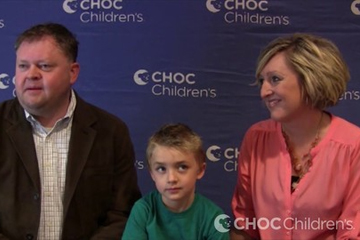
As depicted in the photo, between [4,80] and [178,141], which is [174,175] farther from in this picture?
[4,80]

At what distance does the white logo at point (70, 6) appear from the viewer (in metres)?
2.50

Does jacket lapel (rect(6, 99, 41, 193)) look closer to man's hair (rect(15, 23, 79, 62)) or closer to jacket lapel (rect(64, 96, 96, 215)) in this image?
jacket lapel (rect(64, 96, 96, 215))

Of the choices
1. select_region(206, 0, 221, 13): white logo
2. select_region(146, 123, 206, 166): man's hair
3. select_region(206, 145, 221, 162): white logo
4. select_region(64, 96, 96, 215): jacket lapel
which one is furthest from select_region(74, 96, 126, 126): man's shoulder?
select_region(206, 0, 221, 13): white logo

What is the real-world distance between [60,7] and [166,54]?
23.1 inches

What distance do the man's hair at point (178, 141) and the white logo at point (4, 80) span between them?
1.19m

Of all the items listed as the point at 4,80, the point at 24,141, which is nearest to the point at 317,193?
the point at 24,141

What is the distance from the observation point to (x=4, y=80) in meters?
2.53

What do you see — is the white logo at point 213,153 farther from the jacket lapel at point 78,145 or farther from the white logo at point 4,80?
the white logo at point 4,80

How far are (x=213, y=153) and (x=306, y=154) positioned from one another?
0.84m

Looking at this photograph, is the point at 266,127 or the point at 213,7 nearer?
the point at 266,127

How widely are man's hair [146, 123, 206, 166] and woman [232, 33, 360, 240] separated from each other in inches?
10.8

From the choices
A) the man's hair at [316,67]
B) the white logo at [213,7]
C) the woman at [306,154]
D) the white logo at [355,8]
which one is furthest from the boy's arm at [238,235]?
the white logo at [355,8]

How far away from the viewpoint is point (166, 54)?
250 centimetres

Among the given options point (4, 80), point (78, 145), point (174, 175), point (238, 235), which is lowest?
point (238, 235)
